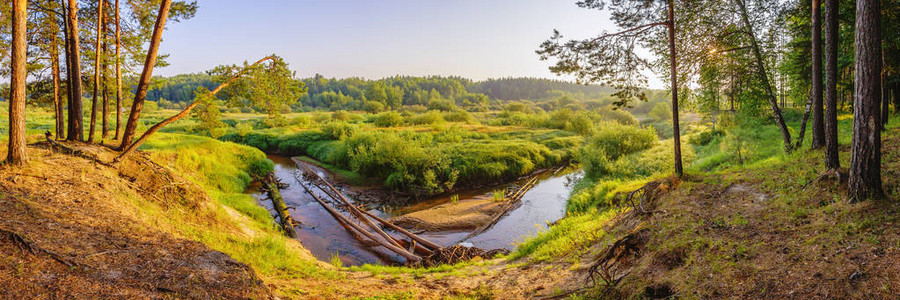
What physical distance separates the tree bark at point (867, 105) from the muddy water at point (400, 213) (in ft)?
28.7

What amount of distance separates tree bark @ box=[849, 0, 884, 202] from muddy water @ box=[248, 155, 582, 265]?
8743 mm

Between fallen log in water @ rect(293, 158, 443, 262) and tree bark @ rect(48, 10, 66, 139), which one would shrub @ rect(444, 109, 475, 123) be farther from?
tree bark @ rect(48, 10, 66, 139)

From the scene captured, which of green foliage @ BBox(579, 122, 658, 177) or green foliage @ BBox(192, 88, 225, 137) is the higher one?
green foliage @ BBox(192, 88, 225, 137)

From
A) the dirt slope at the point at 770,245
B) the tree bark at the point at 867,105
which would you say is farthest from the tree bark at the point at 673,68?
the tree bark at the point at 867,105

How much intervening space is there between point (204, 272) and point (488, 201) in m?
15.3

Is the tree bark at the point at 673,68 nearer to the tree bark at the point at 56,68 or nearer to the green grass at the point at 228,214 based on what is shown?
the green grass at the point at 228,214

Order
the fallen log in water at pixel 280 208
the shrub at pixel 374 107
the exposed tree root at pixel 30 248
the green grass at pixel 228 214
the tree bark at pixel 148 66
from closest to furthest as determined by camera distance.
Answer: the exposed tree root at pixel 30 248 < the green grass at pixel 228 214 < the tree bark at pixel 148 66 < the fallen log in water at pixel 280 208 < the shrub at pixel 374 107

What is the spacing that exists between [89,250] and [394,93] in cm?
10971

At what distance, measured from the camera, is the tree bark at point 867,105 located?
623cm

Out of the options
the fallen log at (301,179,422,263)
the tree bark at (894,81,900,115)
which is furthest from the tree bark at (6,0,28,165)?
the tree bark at (894,81,900,115)

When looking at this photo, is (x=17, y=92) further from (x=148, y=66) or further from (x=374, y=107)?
(x=374, y=107)

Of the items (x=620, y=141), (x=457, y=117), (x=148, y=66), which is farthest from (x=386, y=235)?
(x=457, y=117)

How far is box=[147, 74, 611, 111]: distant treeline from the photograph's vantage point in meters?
110

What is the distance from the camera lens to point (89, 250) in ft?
17.1
